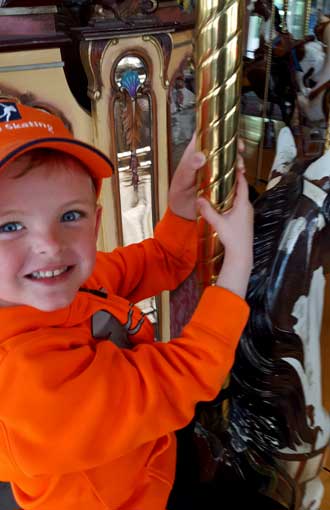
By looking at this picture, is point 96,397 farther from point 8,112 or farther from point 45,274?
point 8,112

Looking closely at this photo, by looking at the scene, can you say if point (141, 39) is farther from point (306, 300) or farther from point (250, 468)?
point (250, 468)

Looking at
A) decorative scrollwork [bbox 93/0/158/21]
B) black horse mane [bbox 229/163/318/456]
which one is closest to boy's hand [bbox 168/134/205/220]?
black horse mane [bbox 229/163/318/456]

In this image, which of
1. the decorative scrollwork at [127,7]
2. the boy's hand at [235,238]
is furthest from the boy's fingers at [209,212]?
the decorative scrollwork at [127,7]

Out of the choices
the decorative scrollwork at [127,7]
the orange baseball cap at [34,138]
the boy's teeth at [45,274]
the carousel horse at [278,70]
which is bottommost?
the carousel horse at [278,70]

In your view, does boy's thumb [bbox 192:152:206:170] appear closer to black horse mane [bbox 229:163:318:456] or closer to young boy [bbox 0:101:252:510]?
young boy [bbox 0:101:252:510]

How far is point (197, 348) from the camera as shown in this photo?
0.65 m

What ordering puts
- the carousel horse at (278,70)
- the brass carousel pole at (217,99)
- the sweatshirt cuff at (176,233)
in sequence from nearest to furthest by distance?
the brass carousel pole at (217,99) → the sweatshirt cuff at (176,233) → the carousel horse at (278,70)

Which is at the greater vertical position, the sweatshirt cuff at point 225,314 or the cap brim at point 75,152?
the cap brim at point 75,152

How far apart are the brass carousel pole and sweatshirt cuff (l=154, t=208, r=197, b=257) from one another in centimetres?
19

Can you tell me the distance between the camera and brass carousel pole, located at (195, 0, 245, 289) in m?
0.57

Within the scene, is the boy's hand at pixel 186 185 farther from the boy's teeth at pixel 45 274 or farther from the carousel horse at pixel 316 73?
the carousel horse at pixel 316 73

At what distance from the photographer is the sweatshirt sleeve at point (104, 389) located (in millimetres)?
594

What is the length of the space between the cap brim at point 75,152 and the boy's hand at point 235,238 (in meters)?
0.14

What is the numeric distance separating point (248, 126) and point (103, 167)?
143cm
